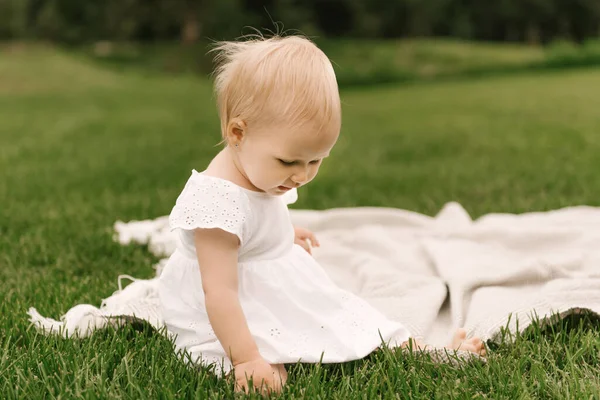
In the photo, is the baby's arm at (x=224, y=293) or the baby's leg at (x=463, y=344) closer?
the baby's arm at (x=224, y=293)

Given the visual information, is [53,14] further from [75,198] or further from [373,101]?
[75,198]

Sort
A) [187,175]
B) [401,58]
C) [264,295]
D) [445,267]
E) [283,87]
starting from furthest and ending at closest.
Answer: [401,58]
[187,175]
[445,267]
[264,295]
[283,87]

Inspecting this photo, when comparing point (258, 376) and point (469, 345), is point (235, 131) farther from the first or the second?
point (469, 345)

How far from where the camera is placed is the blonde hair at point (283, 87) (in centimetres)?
154

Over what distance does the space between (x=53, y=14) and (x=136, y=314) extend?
25.8 meters

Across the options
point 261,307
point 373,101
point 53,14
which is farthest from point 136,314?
point 53,14

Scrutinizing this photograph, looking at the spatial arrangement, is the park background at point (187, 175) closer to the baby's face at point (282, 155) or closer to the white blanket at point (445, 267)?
the white blanket at point (445, 267)

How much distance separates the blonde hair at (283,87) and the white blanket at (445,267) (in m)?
0.71

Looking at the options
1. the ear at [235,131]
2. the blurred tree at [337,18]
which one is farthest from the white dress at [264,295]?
the blurred tree at [337,18]

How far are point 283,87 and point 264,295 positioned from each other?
0.52 m

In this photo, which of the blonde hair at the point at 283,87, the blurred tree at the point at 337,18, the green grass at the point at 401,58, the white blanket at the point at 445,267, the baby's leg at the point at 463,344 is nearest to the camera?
the blonde hair at the point at 283,87

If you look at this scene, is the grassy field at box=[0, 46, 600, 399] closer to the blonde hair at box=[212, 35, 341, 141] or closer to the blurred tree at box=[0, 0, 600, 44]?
the blonde hair at box=[212, 35, 341, 141]

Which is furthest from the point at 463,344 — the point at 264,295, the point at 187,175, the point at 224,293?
the point at 187,175

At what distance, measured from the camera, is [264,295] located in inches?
67.9
